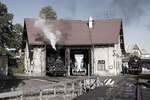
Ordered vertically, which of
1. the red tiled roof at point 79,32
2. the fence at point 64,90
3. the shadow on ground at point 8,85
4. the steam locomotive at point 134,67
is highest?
the red tiled roof at point 79,32

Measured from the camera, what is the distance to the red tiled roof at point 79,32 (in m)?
43.2

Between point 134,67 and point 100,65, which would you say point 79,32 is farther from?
point 134,67

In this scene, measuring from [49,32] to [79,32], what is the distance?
4.96 m

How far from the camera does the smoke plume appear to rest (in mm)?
42475

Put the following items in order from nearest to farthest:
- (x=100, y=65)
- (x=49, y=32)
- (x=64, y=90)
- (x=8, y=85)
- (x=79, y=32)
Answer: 1. (x=64, y=90)
2. (x=8, y=85)
3. (x=100, y=65)
4. (x=49, y=32)
5. (x=79, y=32)

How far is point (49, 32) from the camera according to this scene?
44375mm

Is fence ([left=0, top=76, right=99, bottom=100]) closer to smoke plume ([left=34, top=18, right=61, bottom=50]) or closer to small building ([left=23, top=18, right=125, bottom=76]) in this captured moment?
small building ([left=23, top=18, right=125, bottom=76])

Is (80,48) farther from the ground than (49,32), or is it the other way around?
(49,32)

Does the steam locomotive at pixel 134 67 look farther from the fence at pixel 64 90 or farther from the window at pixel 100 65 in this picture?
the fence at pixel 64 90

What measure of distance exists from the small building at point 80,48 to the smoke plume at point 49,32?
455 millimetres

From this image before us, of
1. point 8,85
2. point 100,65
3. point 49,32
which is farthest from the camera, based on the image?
point 49,32

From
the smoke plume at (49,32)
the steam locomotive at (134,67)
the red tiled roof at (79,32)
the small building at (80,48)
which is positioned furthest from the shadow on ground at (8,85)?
the steam locomotive at (134,67)

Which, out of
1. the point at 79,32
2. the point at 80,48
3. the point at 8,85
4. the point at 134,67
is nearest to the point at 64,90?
the point at 8,85

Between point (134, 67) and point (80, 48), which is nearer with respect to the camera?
point (80, 48)
